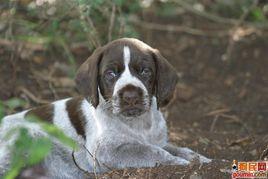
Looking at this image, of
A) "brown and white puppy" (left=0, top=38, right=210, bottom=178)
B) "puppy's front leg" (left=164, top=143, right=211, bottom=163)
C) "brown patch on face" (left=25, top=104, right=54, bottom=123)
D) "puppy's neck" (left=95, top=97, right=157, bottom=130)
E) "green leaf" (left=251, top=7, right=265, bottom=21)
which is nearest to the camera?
"brown and white puppy" (left=0, top=38, right=210, bottom=178)

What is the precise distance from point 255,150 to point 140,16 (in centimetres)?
572

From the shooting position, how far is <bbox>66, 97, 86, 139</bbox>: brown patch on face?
23.4 ft

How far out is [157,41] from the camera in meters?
12.1

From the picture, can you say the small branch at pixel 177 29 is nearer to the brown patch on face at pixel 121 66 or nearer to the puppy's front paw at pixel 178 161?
the brown patch on face at pixel 121 66

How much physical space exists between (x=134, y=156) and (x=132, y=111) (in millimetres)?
459

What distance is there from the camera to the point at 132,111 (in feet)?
21.4

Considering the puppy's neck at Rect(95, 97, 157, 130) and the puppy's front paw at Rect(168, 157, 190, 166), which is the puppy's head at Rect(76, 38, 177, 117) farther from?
the puppy's front paw at Rect(168, 157, 190, 166)

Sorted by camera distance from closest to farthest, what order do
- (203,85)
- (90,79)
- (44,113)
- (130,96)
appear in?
(130,96)
(90,79)
(44,113)
(203,85)

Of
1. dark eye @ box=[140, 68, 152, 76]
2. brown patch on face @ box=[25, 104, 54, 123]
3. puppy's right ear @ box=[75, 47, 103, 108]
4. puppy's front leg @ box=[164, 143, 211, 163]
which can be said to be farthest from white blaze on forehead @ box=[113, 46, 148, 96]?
brown patch on face @ box=[25, 104, 54, 123]

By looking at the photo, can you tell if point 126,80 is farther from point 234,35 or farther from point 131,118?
point 234,35

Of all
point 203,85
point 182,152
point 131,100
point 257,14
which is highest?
point 131,100

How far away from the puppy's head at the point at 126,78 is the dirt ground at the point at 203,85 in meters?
1.36

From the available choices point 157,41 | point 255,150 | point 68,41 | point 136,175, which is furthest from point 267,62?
point 136,175

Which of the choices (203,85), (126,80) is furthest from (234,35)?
(126,80)
